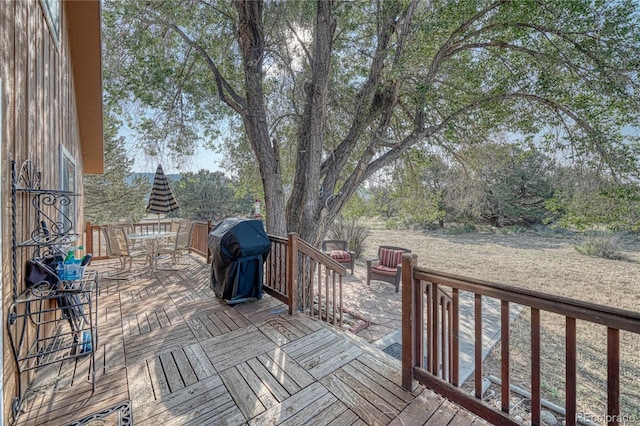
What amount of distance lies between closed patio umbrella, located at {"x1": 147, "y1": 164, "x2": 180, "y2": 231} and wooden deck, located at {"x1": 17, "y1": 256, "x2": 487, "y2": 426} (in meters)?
3.19

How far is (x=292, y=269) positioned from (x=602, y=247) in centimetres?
1310

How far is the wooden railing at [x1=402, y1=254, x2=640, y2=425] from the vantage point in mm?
1331

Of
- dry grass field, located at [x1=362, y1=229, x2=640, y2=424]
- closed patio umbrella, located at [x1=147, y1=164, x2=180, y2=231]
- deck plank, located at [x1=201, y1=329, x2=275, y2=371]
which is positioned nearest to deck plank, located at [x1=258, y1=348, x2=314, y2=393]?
deck plank, located at [x1=201, y1=329, x2=275, y2=371]

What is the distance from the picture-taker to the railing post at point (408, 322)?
2.18 metres

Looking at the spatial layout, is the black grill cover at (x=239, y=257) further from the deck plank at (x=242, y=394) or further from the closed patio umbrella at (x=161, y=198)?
the closed patio umbrella at (x=161, y=198)

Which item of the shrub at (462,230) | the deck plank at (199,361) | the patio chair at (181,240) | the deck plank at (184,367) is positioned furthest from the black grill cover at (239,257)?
the shrub at (462,230)

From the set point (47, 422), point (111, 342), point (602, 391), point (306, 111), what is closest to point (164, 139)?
point (306, 111)

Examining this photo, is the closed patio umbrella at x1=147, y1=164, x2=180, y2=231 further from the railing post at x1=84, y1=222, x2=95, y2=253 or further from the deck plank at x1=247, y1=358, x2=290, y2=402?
the deck plank at x1=247, y1=358, x2=290, y2=402

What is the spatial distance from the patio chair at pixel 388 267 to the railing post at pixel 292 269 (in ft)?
13.8

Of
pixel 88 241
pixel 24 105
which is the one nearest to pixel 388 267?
pixel 24 105

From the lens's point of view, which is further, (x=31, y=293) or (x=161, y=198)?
(x=161, y=198)

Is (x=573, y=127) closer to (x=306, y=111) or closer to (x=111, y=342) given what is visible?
(x=306, y=111)

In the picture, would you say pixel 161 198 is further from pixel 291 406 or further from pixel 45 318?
pixel 291 406

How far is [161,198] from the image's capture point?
6.31m
